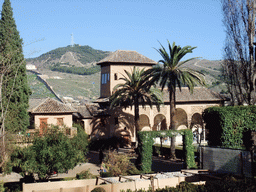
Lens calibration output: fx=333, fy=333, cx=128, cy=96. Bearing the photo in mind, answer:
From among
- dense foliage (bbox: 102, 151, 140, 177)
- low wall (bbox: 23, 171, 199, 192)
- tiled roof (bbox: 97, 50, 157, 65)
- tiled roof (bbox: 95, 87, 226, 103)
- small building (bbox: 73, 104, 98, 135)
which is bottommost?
dense foliage (bbox: 102, 151, 140, 177)

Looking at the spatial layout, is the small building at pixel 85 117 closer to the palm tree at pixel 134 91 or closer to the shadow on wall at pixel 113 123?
the shadow on wall at pixel 113 123

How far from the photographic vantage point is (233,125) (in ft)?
77.7

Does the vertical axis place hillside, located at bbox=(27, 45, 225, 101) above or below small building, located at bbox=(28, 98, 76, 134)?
above

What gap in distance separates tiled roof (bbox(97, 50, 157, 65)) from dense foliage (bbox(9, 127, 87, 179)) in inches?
893

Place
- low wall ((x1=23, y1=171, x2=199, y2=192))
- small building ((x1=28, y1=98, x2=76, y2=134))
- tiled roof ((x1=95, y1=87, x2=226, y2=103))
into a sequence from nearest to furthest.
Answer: low wall ((x1=23, y1=171, x2=199, y2=192)), small building ((x1=28, y1=98, x2=76, y2=134)), tiled roof ((x1=95, y1=87, x2=226, y2=103))

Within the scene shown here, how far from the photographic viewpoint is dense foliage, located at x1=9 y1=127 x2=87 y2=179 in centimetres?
1830

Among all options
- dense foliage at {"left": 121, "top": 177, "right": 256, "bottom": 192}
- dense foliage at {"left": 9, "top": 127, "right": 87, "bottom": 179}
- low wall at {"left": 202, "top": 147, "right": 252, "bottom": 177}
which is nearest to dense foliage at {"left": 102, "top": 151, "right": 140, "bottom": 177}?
dense foliage at {"left": 9, "top": 127, "right": 87, "bottom": 179}

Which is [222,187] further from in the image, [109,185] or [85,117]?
[85,117]

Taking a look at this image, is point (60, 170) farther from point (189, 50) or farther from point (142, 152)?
point (189, 50)

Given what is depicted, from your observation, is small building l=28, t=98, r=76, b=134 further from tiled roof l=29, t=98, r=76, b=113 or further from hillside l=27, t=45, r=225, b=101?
hillside l=27, t=45, r=225, b=101

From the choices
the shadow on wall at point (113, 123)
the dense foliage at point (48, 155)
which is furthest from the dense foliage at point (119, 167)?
the shadow on wall at point (113, 123)

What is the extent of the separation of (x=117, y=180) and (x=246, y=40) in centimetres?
1644

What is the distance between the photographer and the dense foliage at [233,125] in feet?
77.0

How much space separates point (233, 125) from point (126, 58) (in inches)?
821
